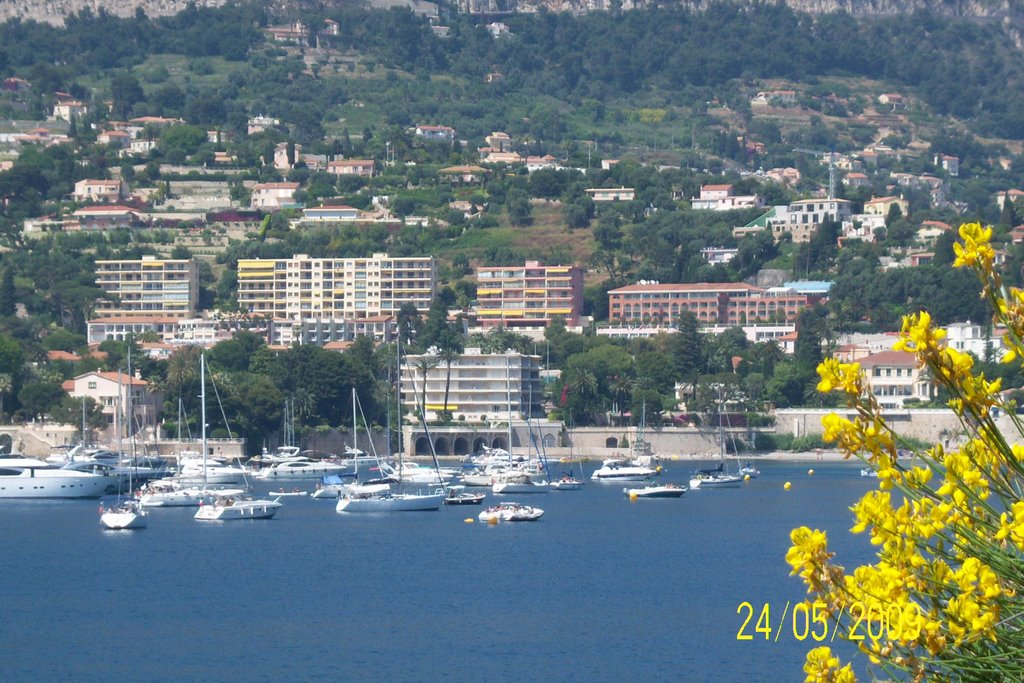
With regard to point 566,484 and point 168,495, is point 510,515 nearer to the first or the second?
point 168,495

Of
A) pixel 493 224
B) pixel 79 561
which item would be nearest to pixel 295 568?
pixel 79 561

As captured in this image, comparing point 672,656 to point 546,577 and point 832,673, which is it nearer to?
point 546,577

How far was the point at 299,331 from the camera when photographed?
91375 mm

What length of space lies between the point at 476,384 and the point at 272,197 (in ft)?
138

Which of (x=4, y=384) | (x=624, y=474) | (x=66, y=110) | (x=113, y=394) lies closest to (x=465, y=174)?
(x=66, y=110)

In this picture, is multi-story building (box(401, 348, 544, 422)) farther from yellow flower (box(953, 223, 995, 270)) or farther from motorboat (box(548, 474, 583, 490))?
yellow flower (box(953, 223, 995, 270))

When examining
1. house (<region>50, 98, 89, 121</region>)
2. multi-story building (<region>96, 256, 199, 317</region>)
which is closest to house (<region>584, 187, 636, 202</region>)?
multi-story building (<region>96, 256, 199, 317</region>)

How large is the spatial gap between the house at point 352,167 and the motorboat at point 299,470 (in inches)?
2321

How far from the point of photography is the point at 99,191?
116 meters

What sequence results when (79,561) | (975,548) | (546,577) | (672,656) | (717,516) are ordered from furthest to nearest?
(717,516) < (79,561) < (546,577) < (672,656) < (975,548)

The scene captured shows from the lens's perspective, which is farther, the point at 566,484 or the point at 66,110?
the point at 66,110

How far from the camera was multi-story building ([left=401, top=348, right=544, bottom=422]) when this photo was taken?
76875 millimetres

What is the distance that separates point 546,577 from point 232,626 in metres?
8.23

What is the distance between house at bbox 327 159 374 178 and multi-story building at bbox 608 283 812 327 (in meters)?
31.3
